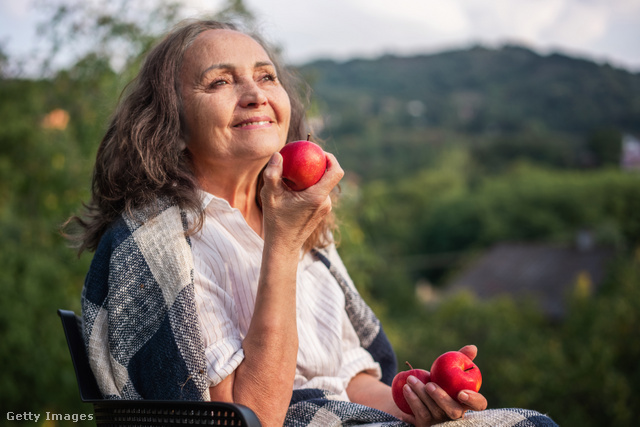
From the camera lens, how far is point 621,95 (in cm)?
3484

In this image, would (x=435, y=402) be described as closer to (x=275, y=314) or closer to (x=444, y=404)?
(x=444, y=404)

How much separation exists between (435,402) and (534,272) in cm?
3447

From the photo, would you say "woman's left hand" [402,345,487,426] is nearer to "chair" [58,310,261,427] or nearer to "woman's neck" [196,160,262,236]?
"chair" [58,310,261,427]

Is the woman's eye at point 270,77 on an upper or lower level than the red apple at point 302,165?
upper

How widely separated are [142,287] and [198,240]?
0.74 feet

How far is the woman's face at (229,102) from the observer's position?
187cm

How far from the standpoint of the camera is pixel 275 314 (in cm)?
159

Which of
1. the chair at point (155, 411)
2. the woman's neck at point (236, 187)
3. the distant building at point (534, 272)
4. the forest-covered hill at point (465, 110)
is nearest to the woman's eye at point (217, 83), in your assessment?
the woman's neck at point (236, 187)

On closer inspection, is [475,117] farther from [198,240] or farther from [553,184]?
[198,240]

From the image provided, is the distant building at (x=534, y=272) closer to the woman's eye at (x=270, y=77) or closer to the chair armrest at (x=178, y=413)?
the woman's eye at (x=270, y=77)

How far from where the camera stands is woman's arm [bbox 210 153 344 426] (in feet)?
5.20

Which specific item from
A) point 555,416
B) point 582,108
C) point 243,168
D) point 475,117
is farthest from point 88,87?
point 475,117

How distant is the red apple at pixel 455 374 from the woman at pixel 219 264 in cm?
4

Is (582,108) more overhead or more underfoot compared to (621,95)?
more underfoot
